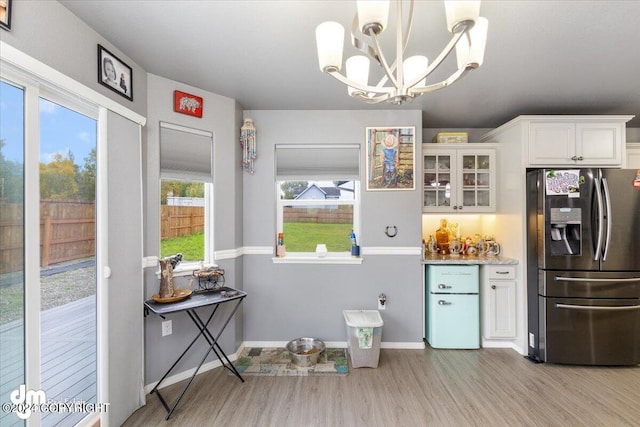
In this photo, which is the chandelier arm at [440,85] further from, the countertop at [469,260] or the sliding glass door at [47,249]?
the countertop at [469,260]

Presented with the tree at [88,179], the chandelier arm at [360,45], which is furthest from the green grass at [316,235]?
the chandelier arm at [360,45]

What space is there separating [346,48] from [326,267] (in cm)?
203

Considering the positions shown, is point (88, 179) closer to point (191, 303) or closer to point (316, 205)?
point (191, 303)

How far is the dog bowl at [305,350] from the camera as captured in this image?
Result: 255 centimetres

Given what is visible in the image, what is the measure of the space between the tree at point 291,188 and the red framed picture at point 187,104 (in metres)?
1.08

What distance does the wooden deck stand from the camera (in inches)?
50.4

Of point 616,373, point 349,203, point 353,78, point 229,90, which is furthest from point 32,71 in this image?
point 616,373

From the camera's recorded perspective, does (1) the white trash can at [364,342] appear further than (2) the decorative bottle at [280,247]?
No

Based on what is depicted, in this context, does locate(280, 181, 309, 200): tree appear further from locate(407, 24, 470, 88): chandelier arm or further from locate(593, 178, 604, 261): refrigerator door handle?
locate(593, 178, 604, 261): refrigerator door handle

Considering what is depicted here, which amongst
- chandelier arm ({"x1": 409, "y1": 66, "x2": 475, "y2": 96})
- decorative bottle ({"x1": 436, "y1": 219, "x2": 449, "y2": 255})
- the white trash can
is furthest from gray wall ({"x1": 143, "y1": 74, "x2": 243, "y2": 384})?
decorative bottle ({"x1": 436, "y1": 219, "x2": 449, "y2": 255})

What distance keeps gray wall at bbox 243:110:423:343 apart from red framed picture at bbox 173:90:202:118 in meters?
0.60

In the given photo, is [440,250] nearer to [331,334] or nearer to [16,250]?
[331,334]

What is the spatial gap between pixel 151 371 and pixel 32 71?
7.00 feet

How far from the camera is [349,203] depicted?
10.2 ft
